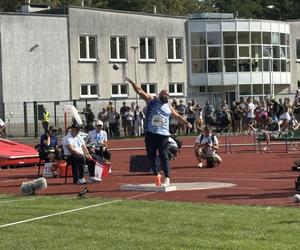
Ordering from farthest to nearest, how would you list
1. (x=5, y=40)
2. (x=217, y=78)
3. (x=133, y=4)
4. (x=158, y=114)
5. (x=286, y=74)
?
1. (x=133, y=4)
2. (x=286, y=74)
3. (x=217, y=78)
4. (x=5, y=40)
5. (x=158, y=114)

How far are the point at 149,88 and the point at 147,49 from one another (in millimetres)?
2765

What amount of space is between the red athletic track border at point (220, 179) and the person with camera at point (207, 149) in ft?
0.91

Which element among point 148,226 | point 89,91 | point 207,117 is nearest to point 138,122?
point 207,117

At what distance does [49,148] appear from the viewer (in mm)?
20609

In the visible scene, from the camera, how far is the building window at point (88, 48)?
49031mm

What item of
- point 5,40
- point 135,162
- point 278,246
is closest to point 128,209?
point 278,246

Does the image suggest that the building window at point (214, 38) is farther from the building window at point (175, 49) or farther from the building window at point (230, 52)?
the building window at point (175, 49)

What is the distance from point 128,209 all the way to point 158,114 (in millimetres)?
3516

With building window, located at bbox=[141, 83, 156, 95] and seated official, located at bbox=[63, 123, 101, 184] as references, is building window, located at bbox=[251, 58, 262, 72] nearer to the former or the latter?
building window, located at bbox=[141, 83, 156, 95]

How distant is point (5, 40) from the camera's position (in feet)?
147

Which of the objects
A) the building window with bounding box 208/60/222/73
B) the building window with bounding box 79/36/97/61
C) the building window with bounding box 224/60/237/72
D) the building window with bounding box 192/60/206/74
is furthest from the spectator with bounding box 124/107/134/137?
the building window with bounding box 224/60/237/72

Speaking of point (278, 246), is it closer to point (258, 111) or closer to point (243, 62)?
point (258, 111)

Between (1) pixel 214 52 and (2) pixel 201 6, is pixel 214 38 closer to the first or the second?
(1) pixel 214 52

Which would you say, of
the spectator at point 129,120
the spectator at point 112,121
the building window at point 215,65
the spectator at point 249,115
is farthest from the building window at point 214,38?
the spectator at point 112,121
